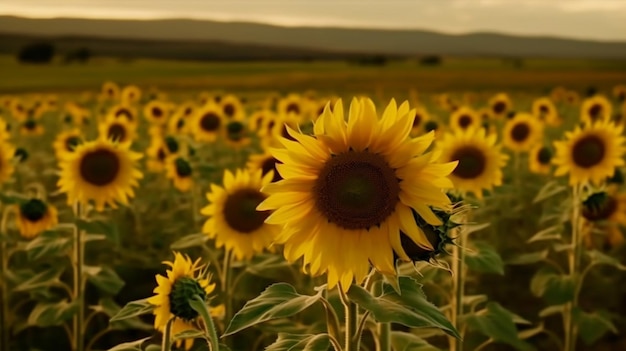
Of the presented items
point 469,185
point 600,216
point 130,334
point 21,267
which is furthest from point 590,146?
point 21,267

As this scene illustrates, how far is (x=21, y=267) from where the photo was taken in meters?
6.13

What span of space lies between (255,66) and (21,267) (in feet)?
161

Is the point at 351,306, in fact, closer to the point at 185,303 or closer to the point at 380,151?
the point at 380,151

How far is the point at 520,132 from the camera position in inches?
336

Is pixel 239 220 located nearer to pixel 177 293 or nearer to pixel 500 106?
pixel 177 293

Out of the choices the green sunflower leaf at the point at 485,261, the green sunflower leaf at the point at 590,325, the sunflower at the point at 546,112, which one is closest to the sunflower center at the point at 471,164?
the green sunflower leaf at the point at 590,325

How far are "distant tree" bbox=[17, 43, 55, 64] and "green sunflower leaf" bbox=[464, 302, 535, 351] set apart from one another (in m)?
45.5

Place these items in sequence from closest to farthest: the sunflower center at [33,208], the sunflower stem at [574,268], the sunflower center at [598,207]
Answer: the sunflower center at [598,207] < the sunflower stem at [574,268] < the sunflower center at [33,208]

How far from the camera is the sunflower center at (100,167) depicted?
197 inches

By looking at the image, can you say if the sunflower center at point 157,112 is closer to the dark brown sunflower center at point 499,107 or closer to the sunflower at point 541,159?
the dark brown sunflower center at point 499,107

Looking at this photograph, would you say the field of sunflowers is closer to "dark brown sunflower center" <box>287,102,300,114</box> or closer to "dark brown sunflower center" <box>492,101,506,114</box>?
"dark brown sunflower center" <box>287,102,300,114</box>

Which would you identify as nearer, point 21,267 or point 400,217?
point 400,217

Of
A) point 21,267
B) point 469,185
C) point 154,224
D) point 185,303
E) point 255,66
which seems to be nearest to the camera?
point 185,303

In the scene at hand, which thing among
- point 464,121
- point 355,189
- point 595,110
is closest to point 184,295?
point 355,189
